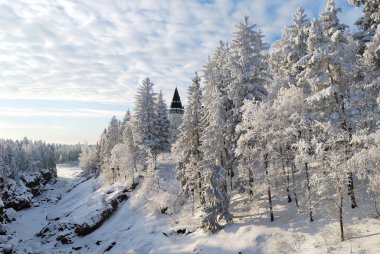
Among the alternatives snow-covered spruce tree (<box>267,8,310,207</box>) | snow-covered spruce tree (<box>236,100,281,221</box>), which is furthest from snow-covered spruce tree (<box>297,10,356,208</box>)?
snow-covered spruce tree (<box>236,100,281,221</box>)

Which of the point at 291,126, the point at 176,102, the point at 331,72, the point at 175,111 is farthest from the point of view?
the point at 176,102

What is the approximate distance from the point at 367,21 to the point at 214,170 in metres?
19.1

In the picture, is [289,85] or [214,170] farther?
[214,170]

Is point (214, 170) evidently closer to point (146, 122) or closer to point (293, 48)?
point (293, 48)

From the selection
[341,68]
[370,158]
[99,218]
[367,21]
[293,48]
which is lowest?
[99,218]

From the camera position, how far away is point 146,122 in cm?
→ 5641

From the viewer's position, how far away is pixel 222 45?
55.4m

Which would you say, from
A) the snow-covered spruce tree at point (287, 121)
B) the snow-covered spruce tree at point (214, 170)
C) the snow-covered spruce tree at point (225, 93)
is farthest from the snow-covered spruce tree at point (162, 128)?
the snow-covered spruce tree at point (287, 121)

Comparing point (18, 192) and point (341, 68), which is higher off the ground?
point (341, 68)

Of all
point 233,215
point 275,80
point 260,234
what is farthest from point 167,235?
point 275,80

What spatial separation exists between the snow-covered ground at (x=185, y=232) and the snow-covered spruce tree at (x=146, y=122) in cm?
507

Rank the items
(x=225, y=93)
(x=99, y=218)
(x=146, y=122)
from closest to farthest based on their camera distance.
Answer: (x=225, y=93), (x=99, y=218), (x=146, y=122)

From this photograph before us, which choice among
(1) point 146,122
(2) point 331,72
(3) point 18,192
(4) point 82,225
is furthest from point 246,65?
(3) point 18,192

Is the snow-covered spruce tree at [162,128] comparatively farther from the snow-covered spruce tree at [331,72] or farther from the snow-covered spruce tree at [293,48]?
the snow-covered spruce tree at [331,72]
